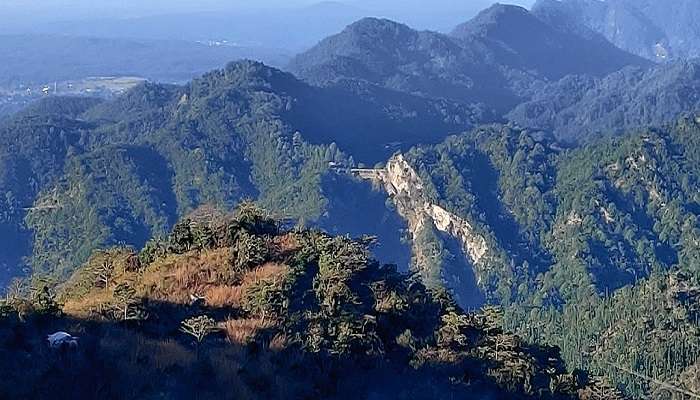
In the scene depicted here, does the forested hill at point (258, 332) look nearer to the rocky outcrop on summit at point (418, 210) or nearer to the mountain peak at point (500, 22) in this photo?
the rocky outcrop on summit at point (418, 210)

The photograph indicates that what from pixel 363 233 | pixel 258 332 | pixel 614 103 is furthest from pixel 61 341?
pixel 614 103

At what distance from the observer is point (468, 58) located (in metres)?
114

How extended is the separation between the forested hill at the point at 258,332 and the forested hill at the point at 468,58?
71.0 metres

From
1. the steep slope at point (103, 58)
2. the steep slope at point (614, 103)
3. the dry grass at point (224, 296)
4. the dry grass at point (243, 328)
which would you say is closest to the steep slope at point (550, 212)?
the dry grass at point (224, 296)

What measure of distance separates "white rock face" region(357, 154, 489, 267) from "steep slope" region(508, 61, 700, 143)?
3404 centimetres

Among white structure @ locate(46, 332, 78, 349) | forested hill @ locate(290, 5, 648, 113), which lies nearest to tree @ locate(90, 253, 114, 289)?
white structure @ locate(46, 332, 78, 349)

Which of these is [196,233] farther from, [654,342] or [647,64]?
[647,64]

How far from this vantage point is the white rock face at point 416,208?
50.1m

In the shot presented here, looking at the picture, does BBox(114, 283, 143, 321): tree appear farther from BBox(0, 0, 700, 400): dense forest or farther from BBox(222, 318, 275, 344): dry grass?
BBox(222, 318, 275, 344): dry grass

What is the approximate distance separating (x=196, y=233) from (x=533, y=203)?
131 ft

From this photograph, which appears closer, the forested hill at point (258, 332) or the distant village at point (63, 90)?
the forested hill at point (258, 332)

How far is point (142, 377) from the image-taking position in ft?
30.9

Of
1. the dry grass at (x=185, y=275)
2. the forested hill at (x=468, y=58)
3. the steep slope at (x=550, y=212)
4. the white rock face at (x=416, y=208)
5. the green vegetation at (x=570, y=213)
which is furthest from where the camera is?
the forested hill at (x=468, y=58)

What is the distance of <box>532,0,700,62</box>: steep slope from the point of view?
167 metres
